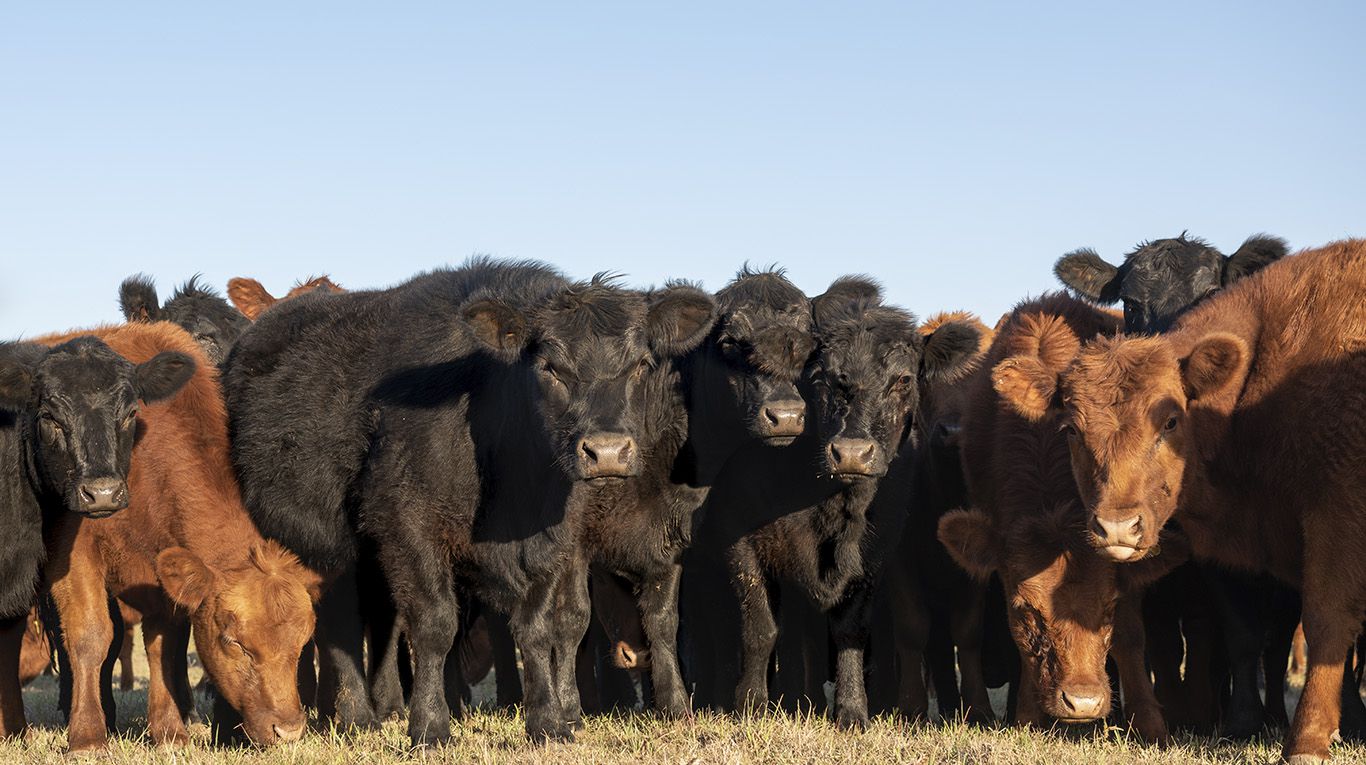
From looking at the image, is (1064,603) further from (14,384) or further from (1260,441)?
(14,384)

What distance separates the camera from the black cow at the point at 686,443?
7785mm

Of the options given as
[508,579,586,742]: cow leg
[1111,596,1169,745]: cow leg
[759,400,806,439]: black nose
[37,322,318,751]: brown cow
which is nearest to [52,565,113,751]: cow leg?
[37,322,318,751]: brown cow

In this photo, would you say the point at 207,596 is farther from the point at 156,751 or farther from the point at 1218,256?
the point at 1218,256

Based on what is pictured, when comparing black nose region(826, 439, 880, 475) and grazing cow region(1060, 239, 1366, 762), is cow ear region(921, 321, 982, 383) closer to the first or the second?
grazing cow region(1060, 239, 1366, 762)

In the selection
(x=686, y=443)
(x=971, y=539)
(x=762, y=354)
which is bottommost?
(x=971, y=539)

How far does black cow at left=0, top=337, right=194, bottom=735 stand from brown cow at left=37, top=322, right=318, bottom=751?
0.19m

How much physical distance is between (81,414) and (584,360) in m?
2.59

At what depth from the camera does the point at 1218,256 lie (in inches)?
396

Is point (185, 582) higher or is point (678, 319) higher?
point (678, 319)

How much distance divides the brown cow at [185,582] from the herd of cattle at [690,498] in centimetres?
2

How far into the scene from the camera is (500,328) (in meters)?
7.20

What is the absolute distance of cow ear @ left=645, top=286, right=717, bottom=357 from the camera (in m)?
7.62

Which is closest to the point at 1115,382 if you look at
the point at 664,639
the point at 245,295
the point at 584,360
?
the point at 584,360

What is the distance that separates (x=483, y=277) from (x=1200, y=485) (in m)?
3.83
